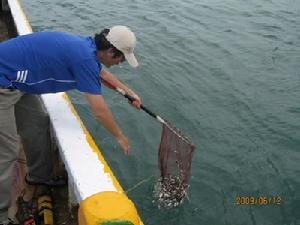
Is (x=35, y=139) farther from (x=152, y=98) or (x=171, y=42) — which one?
(x=171, y=42)

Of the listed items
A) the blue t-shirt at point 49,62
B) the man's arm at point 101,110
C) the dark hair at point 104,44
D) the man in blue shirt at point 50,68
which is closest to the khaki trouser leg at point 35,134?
the man in blue shirt at point 50,68

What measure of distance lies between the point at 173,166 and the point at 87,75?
268cm

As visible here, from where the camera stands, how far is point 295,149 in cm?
862

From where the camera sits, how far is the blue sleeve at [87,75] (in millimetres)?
4117

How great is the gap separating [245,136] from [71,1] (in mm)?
11598

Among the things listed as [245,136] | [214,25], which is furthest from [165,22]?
[245,136]

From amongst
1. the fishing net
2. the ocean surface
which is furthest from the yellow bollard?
the ocean surface

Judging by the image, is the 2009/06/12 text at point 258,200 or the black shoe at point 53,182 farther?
the 2009/06/12 text at point 258,200

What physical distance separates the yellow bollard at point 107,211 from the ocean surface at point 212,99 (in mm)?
3502

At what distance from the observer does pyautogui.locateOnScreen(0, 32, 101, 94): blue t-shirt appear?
4137 mm

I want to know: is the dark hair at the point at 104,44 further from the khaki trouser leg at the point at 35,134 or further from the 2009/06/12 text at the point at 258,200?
the 2009/06/12 text at the point at 258,200

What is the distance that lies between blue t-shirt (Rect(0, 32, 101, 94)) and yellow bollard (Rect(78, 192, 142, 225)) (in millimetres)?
1356

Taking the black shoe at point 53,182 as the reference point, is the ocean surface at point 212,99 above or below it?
below

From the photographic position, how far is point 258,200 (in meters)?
7.23
